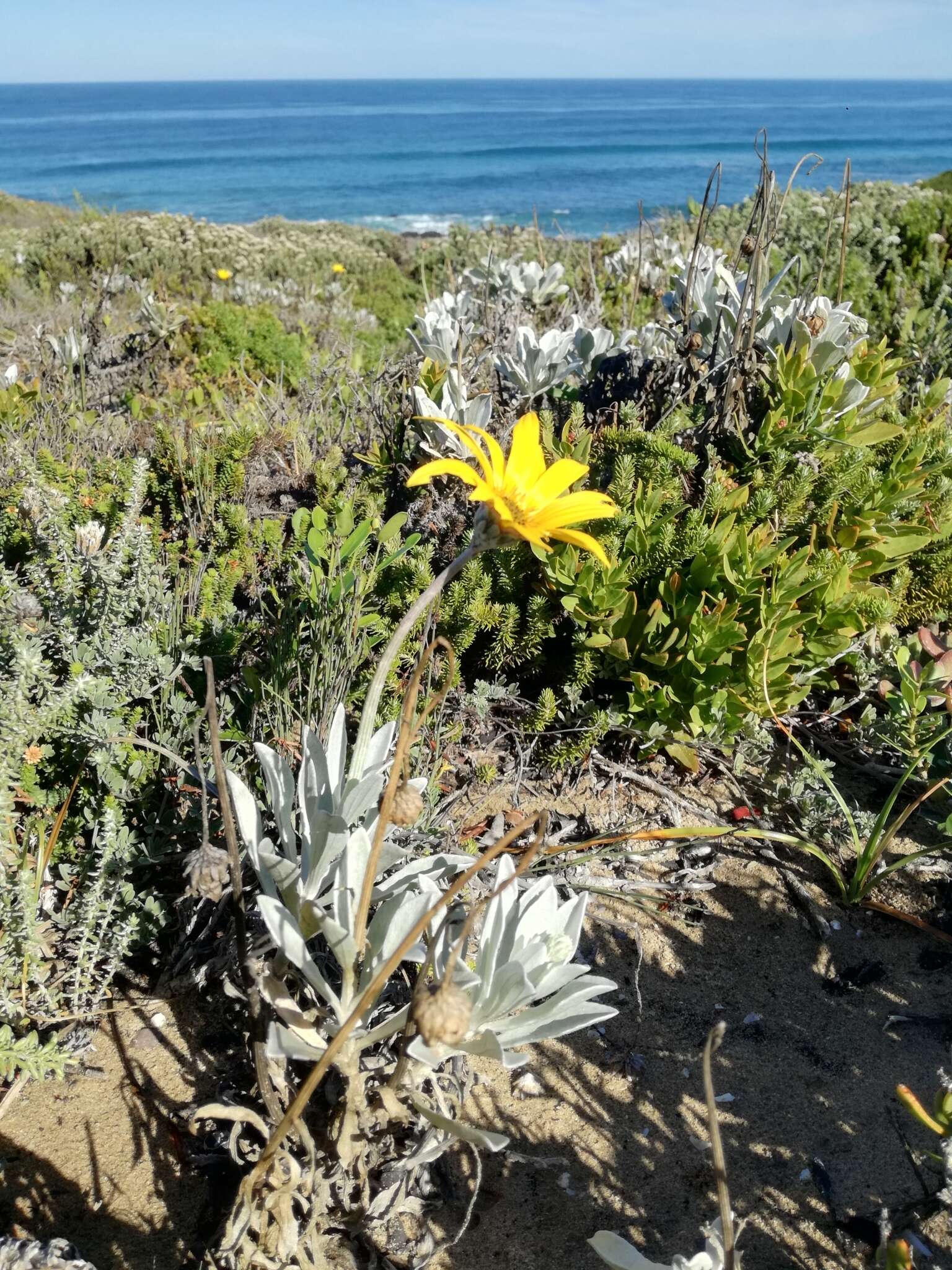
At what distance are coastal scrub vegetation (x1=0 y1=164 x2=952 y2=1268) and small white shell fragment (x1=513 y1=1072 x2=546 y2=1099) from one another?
0.08 meters

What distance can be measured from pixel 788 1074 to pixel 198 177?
5547 cm

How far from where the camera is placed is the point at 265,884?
1402 millimetres

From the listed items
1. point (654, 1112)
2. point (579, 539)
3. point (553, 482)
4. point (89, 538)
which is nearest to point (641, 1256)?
point (654, 1112)

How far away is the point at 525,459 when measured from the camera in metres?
1.36

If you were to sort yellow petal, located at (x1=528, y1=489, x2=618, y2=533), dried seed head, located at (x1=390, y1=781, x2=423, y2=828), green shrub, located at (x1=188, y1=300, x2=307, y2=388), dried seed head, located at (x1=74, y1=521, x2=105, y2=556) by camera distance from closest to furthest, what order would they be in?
dried seed head, located at (x1=390, y1=781, x2=423, y2=828)
yellow petal, located at (x1=528, y1=489, x2=618, y2=533)
dried seed head, located at (x1=74, y1=521, x2=105, y2=556)
green shrub, located at (x1=188, y1=300, x2=307, y2=388)

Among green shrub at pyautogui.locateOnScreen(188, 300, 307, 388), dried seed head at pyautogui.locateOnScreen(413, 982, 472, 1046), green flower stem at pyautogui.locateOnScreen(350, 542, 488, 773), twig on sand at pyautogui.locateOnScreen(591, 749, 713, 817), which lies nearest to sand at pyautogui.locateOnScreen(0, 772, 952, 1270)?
twig on sand at pyautogui.locateOnScreen(591, 749, 713, 817)

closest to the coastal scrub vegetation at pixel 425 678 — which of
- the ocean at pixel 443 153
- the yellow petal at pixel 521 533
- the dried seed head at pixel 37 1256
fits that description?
the yellow petal at pixel 521 533

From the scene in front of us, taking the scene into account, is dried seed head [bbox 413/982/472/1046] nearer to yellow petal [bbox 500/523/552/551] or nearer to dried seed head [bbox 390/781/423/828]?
dried seed head [bbox 390/781/423/828]

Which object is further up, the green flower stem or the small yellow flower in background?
the small yellow flower in background

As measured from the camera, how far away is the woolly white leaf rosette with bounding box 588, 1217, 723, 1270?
122 centimetres

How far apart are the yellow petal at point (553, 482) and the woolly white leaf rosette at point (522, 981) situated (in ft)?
1.90

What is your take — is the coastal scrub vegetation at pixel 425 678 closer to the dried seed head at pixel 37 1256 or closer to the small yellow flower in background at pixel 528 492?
the small yellow flower in background at pixel 528 492

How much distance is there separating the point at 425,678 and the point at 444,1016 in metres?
1.48

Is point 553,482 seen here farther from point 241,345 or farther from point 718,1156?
point 241,345
